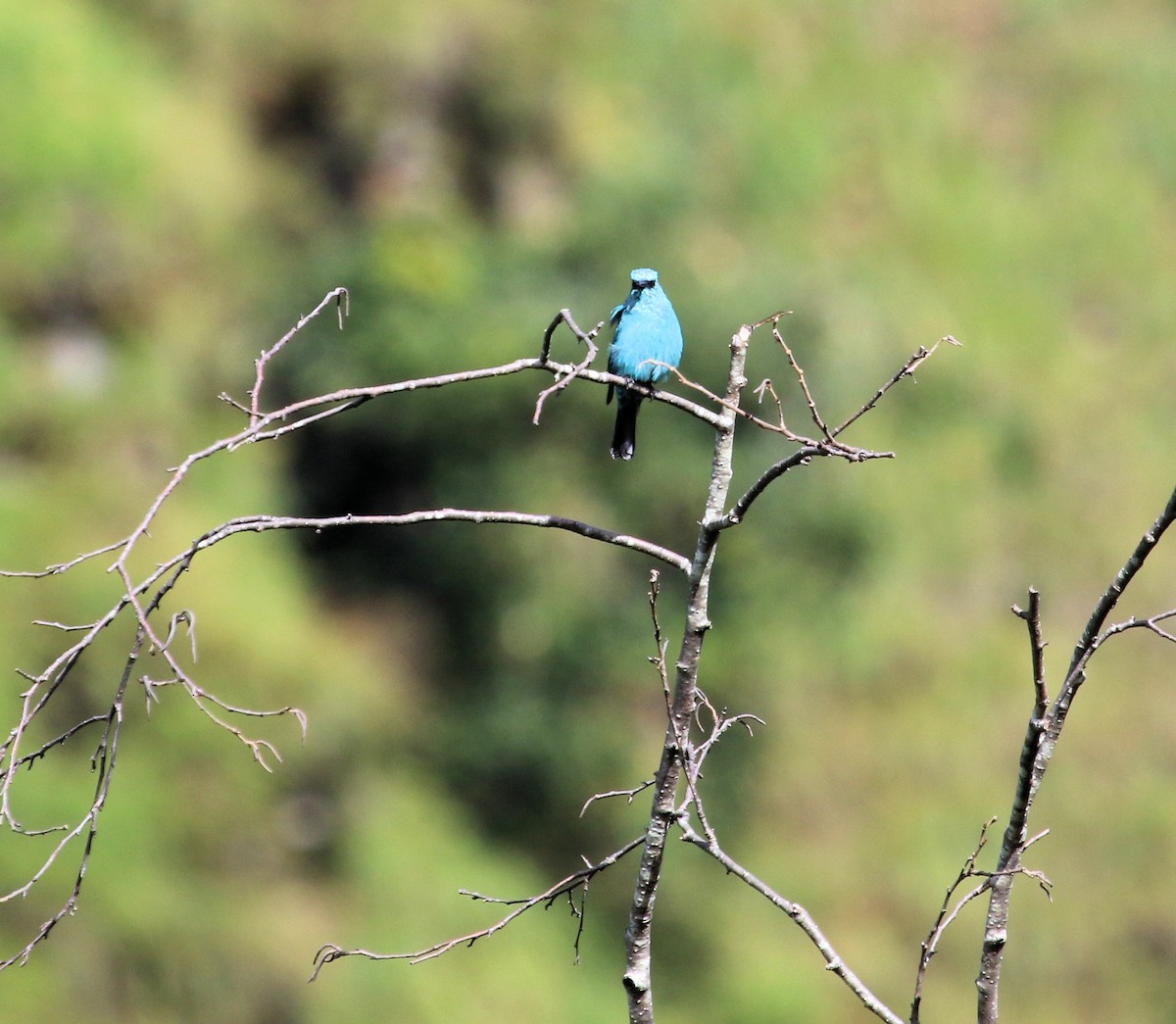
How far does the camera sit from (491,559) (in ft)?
50.6

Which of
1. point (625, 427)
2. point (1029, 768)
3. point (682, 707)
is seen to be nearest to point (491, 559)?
point (625, 427)

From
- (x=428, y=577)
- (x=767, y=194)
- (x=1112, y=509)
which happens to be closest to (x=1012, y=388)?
(x=1112, y=509)

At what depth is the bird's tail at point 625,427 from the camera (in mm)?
6969

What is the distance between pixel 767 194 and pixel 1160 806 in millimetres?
9577

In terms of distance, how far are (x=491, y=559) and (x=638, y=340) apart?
8644mm

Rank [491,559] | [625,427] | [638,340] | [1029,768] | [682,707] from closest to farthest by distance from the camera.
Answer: [1029,768], [682,707], [638,340], [625,427], [491,559]

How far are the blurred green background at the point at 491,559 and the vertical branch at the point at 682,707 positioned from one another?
29.0ft

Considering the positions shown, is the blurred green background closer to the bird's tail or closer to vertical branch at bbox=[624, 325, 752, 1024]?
the bird's tail

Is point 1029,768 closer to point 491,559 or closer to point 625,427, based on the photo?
point 625,427

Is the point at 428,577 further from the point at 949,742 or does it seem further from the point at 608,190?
the point at 949,742

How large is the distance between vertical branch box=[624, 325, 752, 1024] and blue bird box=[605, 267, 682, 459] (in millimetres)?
2679

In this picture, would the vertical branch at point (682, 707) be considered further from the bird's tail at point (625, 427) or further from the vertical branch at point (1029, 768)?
the bird's tail at point (625, 427)

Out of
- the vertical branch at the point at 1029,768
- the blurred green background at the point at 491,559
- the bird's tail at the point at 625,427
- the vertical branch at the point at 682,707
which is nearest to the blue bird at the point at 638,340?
the bird's tail at the point at 625,427

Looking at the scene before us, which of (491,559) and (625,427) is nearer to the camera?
(625,427)
